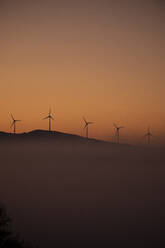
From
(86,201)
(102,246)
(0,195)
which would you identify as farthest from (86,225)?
(0,195)

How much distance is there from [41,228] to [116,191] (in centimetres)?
9689

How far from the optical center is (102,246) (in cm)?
9088

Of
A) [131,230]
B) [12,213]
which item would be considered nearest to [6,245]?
[131,230]

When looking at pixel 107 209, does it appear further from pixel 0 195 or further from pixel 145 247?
pixel 0 195

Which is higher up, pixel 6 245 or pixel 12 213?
pixel 6 245

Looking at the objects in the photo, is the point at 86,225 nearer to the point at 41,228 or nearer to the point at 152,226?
the point at 41,228

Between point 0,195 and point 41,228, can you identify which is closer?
point 41,228

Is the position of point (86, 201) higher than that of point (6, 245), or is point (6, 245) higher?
point (6, 245)

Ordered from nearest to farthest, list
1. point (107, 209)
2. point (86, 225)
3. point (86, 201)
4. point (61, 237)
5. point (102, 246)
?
point (102, 246), point (61, 237), point (86, 225), point (107, 209), point (86, 201)

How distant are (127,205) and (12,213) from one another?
65.0 metres

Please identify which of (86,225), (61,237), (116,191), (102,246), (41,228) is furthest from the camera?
(116,191)

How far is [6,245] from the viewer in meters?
26.7

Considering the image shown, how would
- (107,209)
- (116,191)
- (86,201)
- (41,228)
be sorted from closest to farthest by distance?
(41,228)
(107,209)
(86,201)
(116,191)

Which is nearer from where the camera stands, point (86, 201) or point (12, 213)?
point (12, 213)
